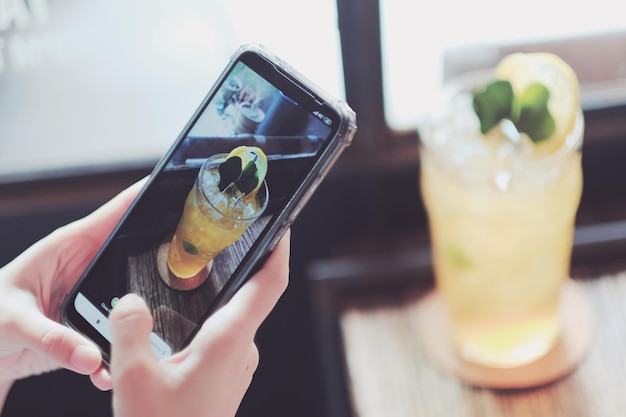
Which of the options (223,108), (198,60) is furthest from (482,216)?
(198,60)

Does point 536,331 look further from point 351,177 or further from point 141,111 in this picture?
point 141,111

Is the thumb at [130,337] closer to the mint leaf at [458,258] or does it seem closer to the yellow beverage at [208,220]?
the yellow beverage at [208,220]

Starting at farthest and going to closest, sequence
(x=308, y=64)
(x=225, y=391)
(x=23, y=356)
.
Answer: (x=308, y=64) < (x=23, y=356) < (x=225, y=391)

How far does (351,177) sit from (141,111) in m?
0.23

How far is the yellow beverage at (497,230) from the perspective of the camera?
0.59 metres

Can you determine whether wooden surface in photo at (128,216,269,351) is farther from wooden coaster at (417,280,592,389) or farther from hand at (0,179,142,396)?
wooden coaster at (417,280,592,389)

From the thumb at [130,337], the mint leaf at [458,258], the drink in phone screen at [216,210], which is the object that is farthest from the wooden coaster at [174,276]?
the mint leaf at [458,258]

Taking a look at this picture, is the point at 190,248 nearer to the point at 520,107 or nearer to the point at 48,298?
the point at 48,298

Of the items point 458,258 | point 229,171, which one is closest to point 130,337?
point 229,171

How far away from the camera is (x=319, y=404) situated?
0.91 metres

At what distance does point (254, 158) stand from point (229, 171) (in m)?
0.02

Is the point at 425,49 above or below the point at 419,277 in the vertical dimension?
above

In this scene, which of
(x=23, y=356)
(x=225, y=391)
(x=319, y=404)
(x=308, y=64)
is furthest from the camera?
(x=319, y=404)

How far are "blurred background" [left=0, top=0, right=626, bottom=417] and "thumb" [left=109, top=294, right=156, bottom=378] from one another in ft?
0.99
